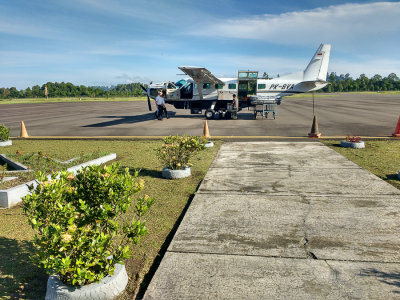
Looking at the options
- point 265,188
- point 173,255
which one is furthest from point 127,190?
point 265,188

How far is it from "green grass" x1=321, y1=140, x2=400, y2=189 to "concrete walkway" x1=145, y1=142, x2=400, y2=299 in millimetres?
721

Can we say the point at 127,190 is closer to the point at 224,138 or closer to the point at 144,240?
the point at 144,240

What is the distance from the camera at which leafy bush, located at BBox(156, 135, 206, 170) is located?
7254 millimetres

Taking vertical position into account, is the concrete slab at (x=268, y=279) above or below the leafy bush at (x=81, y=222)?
below

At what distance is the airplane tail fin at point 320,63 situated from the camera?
25281 mm

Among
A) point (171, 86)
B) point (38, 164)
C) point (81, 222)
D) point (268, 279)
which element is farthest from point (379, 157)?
point (171, 86)

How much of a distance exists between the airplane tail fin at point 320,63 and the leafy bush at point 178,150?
854 inches

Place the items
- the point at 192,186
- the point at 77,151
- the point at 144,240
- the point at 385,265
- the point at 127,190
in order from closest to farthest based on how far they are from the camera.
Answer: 1. the point at 127,190
2. the point at 385,265
3. the point at 144,240
4. the point at 192,186
5. the point at 77,151

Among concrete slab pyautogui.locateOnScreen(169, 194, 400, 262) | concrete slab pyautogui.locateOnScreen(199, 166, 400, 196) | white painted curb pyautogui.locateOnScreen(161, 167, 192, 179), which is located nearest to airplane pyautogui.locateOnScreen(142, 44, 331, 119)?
concrete slab pyautogui.locateOnScreen(199, 166, 400, 196)

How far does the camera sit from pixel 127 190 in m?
3.26

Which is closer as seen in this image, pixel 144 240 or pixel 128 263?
pixel 128 263

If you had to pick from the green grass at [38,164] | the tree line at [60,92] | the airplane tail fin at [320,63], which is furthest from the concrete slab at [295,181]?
the tree line at [60,92]

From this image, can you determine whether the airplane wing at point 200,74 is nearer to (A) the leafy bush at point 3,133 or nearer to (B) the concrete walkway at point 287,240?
(A) the leafy bush at point 3,133

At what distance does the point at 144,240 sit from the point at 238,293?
6.13ft
